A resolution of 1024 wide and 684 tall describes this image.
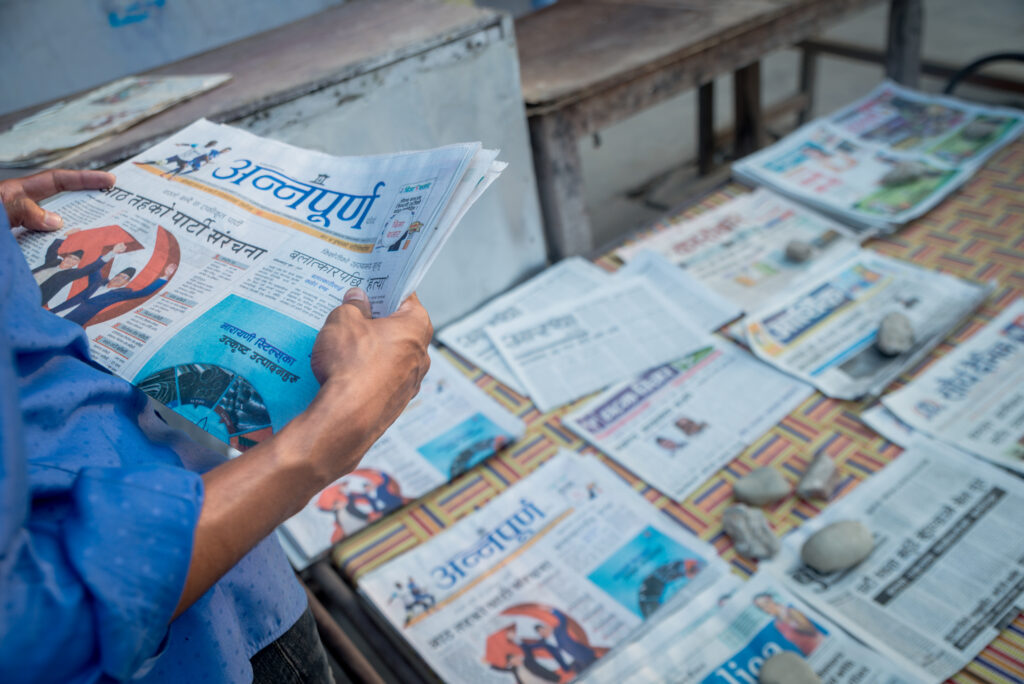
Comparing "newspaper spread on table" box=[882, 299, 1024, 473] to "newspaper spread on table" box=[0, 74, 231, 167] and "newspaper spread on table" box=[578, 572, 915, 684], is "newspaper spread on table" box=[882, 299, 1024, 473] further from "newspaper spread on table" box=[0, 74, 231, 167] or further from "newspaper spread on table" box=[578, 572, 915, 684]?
"newspaper spread on table" box=[0, 74, 231, 167]

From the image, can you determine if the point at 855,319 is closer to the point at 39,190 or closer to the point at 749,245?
the point at 749,245

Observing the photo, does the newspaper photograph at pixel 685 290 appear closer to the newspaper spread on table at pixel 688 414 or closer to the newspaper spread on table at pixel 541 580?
the newspaper spread on table at pixel 688 414

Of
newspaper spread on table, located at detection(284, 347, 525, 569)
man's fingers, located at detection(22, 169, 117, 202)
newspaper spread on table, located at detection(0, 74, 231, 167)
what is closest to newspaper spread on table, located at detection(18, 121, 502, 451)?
man's fingers, located at detection(22, 169, 117, 202)

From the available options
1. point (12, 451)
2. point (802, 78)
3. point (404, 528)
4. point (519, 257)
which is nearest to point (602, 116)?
point (519, 257)

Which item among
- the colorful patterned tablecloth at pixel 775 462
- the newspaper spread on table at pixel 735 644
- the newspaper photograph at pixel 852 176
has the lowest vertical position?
the newspaper spread on table at pixel 735 644

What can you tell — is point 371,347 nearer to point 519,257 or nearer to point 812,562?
point 812,562

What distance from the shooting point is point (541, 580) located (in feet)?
3.33

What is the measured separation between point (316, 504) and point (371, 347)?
28.4 inches

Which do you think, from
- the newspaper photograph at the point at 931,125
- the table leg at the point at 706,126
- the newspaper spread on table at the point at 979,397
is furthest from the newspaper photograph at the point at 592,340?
the table leg at the point at 706,126

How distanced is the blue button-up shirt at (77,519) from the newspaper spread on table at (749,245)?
1.22 metres

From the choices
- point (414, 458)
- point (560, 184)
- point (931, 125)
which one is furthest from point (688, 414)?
point (931, 125)

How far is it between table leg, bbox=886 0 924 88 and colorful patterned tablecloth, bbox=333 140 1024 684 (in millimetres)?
887

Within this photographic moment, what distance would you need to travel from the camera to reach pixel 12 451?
347 mm

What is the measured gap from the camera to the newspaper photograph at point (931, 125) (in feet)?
5.83
